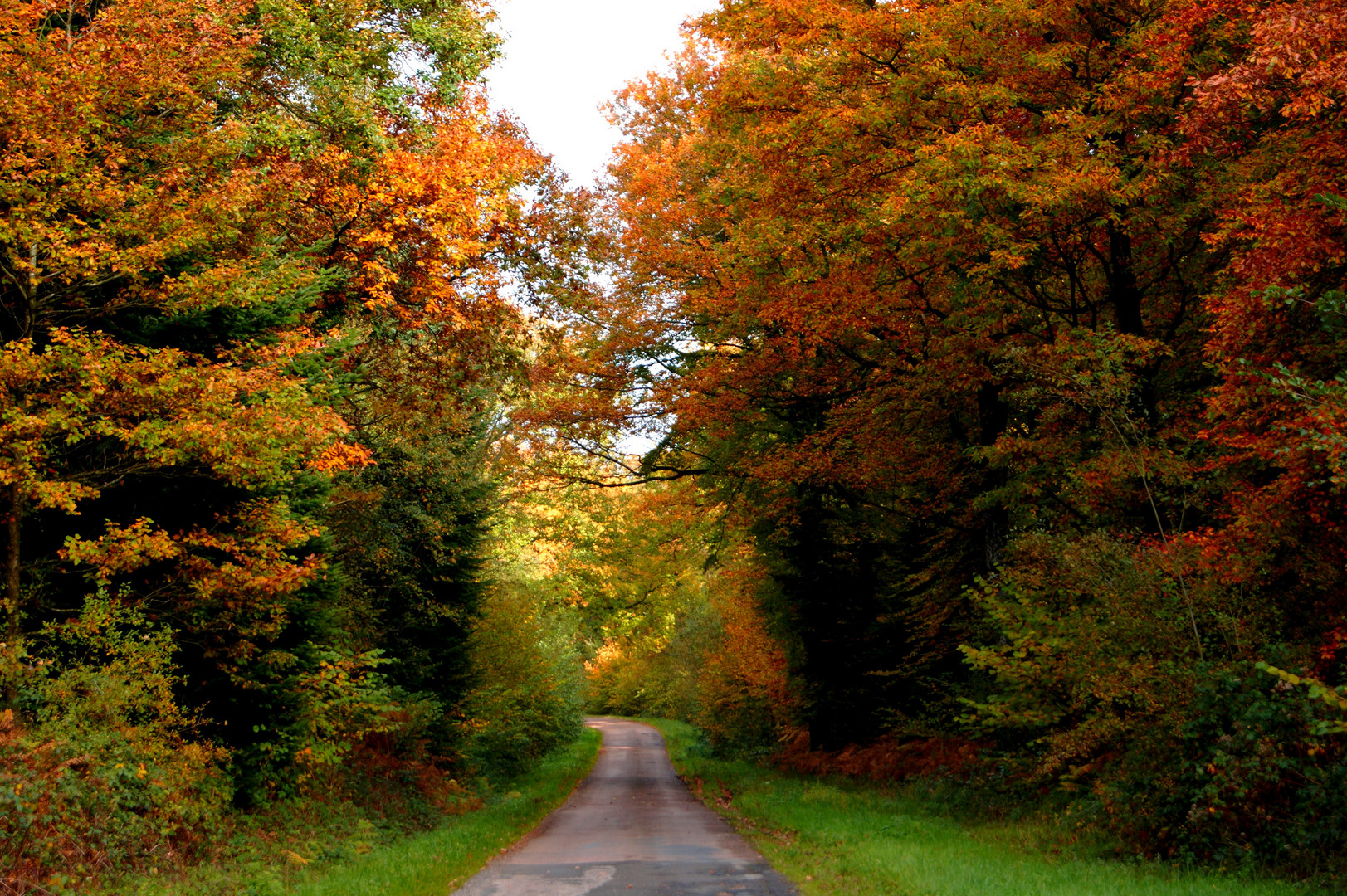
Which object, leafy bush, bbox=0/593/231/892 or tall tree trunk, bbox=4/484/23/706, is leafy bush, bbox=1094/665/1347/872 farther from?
tall tree trunk, bbox=4/484/23/706

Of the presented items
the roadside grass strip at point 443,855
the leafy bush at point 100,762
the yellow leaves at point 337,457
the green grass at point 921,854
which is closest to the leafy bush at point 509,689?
the roadside grass strip at point 443,855

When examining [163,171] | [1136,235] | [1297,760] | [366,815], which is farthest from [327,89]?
[1297,760]

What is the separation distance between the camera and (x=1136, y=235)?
13.4m

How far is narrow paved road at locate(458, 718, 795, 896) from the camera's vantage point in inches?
389

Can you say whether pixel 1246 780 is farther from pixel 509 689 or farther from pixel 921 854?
A: pixel 509 689

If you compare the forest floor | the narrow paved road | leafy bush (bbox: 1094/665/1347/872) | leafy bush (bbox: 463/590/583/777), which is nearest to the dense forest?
leafy bush (bbox: 1094/665/1347/872)

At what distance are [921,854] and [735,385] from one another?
10.3 m

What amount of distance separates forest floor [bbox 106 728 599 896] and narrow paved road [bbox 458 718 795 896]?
1.63 feet

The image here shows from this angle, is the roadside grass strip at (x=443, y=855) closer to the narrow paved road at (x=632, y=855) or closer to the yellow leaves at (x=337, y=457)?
the narrow paved road at (x=632, y=855)

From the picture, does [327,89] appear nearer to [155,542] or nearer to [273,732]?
[155,542]

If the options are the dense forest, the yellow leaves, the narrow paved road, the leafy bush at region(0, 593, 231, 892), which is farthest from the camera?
the yellow leaves

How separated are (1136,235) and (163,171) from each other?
1291 centimetres

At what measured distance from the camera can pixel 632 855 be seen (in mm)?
12352

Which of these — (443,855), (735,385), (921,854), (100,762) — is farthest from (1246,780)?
(735,385)
